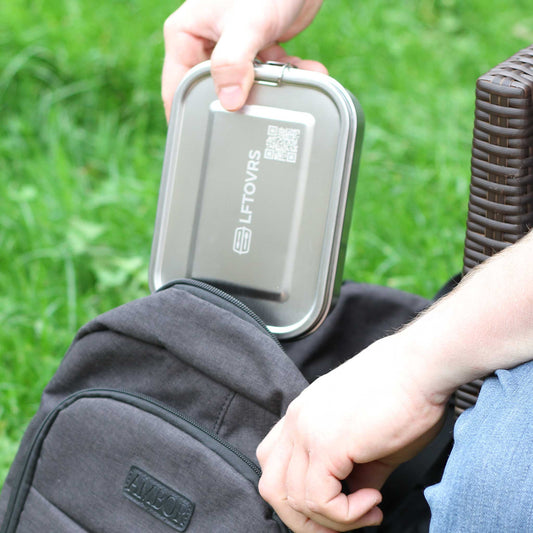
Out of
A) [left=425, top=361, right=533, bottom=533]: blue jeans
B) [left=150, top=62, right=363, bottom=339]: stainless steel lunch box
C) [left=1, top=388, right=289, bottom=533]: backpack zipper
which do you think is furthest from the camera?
[left=150, top=62, right=363, bottom=339]: stainless steel lunch box

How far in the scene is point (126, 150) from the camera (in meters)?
2.25

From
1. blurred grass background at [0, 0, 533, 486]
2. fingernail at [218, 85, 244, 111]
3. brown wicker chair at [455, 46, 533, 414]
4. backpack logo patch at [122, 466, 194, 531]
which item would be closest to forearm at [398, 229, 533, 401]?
brown wicker chair at [455, 46, 533, 414]

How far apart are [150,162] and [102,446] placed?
1.33 meters

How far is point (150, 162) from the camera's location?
223cm

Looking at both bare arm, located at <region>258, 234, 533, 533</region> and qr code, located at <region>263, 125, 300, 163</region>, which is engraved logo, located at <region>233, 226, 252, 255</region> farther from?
bare arm, located at <region>258, 234, 533, 533</region>

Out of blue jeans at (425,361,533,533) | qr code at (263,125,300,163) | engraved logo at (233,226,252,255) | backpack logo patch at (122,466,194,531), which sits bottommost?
backpack logo patch at (122,466,194,531)

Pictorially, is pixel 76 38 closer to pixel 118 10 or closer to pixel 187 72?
pixel 118 10

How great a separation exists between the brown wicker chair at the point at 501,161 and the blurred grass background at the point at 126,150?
0.81 m

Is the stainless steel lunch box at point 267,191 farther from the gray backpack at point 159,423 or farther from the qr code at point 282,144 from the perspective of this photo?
the gray backpack at point 159,423

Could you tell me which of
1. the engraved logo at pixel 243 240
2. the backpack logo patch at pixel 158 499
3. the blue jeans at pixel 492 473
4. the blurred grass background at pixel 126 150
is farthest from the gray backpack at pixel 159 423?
the blurred grass background at pixel 126 150

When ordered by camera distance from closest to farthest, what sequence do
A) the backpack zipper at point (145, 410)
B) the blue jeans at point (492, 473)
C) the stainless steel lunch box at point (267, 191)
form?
the blue jeans at point (492, 473) → the backpack zipper at point (145, 410) → the stainless steel lunch box at point (267, 191)

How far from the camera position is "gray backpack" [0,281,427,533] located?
93 cm

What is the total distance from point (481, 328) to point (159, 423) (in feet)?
1.31

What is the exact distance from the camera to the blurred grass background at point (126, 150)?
181cm
